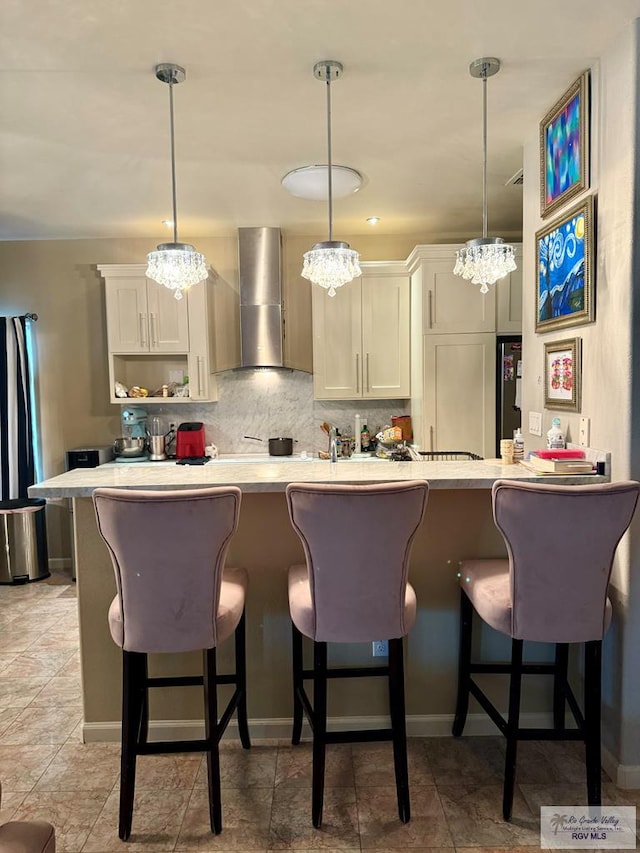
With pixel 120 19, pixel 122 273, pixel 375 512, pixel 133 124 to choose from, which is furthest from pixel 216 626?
pixel 122 273

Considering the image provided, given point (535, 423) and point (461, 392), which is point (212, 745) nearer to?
point (535, 423)

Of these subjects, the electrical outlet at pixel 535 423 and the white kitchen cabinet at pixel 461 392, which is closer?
the electrical outlet at pixel 535 423

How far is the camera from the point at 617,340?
6.49 ft

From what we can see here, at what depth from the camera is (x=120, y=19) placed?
182cm

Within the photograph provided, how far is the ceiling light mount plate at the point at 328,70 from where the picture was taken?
2.08 m

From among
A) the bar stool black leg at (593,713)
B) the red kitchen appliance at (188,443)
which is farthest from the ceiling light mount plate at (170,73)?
the red kitchen appliance at (188,443)

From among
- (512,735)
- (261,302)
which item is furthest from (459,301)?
(512,735)

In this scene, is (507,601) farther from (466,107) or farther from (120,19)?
(120,19)

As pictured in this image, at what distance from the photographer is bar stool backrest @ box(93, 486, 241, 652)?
1.68 m

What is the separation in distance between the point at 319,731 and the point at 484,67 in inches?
99.0

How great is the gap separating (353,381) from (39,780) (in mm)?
3177

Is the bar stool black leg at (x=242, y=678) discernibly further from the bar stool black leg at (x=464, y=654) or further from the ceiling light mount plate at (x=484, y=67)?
the ceiling light mount plate at (x=484, y=67)

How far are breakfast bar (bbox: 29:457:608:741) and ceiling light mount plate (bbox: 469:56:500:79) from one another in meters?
1.57

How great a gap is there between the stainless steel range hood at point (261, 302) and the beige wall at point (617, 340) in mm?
2624
